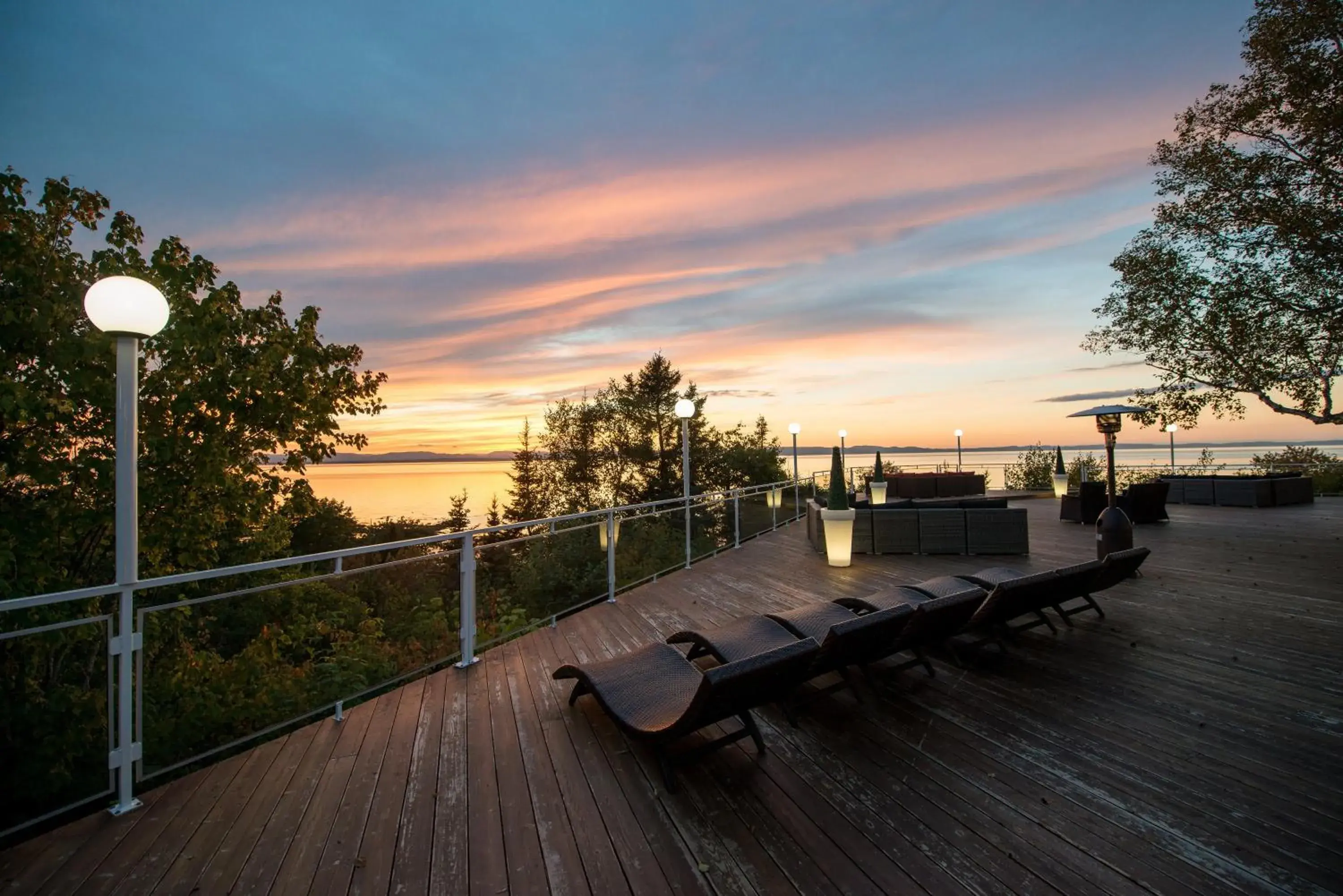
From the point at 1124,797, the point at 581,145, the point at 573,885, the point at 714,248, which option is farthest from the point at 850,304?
the point at 573,885

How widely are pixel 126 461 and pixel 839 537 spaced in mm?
6814

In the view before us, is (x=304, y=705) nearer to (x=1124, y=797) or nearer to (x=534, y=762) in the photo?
(x=534, y=762)

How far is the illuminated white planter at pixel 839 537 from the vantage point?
24.2ft

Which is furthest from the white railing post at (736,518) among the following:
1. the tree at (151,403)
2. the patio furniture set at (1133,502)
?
the tree at (151,403)

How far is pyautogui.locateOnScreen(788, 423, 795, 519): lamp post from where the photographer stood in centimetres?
1109

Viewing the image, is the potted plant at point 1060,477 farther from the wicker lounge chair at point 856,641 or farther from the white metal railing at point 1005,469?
the wicker lounge chair at point 856,641

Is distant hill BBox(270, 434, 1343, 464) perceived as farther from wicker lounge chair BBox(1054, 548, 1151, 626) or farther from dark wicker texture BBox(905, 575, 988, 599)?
wicker lounge chair BBox(1054, 548, 1151, 626)

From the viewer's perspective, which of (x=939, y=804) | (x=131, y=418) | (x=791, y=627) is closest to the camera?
(x=939, y=804)

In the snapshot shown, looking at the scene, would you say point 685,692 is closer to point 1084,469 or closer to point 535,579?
point 535,579

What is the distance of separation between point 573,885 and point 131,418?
8.50ft

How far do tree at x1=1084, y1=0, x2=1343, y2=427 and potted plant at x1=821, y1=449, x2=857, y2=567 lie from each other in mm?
7911

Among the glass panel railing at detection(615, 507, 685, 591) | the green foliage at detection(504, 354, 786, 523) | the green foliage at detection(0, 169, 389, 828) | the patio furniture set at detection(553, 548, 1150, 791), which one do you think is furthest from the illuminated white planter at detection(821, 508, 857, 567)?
the green foliage at detection(504, 354, 786, 523)

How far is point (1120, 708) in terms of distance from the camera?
3.01 metres

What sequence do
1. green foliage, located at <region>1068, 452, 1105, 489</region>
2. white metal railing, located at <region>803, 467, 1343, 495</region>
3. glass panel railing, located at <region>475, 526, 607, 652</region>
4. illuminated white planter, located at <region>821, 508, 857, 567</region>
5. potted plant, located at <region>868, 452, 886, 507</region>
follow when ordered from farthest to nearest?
1. green foliage, located at <region>1068, 452, 1105, 489</region>
2. potted plant, located at <region>868, 452, 886, 507</region>
3. white metal railing, located at <region>803, 467, 1343, 495</region>
4. illuminated white planter, located at <region>821, 508, 857, 567</region>
5. glass panel railing, located at <region>475, 526, 607, 652</region>
